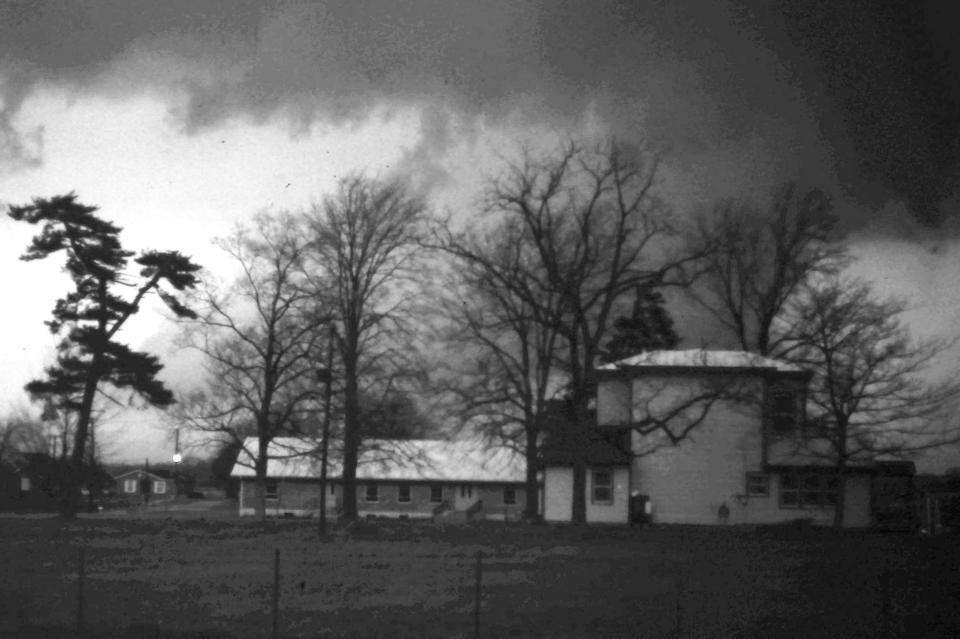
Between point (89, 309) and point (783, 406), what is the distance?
31.4 metres

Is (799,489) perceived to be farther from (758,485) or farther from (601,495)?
(601,495)

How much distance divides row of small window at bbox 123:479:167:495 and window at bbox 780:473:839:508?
104 meters

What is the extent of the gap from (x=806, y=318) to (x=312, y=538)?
882 inches

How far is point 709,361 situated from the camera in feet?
169

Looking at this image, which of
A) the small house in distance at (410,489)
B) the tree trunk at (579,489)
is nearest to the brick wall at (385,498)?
the small house in distance at (410,489)

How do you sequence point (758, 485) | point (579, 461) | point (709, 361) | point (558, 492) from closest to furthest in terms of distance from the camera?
point (579, 461)
point (709, 361)
point (758, 485)
point (558, 492)

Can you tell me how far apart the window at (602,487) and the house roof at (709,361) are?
4.86 metres

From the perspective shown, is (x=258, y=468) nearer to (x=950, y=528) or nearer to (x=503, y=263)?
(x=503, y=263)

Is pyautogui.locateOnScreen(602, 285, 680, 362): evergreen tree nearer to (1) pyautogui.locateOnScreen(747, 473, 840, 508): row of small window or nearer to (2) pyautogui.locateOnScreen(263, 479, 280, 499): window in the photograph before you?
(1) pyautogui.locateOnScreen(747, 473, 840, 508): row of small window

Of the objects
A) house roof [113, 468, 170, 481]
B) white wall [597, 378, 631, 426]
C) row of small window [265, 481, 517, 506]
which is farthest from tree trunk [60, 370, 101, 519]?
house roof [113, 468, 170, 481]

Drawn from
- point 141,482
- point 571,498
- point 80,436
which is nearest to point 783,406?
point 571,498

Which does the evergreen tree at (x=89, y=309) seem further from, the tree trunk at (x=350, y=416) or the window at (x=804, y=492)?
the window at (x=804, y=492)

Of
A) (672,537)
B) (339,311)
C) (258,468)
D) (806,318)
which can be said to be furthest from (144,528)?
(806,318)

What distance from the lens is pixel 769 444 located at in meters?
52.1
